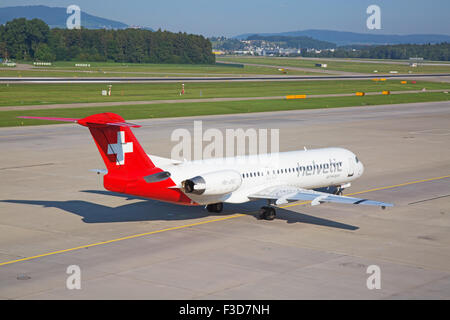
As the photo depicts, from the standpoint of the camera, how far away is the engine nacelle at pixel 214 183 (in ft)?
89.2

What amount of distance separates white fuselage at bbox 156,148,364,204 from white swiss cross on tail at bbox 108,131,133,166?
6.68 ft

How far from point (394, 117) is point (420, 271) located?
5949 cm

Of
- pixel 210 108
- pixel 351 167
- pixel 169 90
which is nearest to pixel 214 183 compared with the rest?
pixel 351 167

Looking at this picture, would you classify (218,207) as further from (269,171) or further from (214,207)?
(269,171)

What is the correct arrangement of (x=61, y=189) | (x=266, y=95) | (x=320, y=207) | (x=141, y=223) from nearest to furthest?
1. (x=141, y=223)
2. (x=320, y=207)
3. (x=61, y=189)
4. (x=266, y=95)

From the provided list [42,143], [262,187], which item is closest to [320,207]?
[262,187]

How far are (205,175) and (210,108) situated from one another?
57.2 meters

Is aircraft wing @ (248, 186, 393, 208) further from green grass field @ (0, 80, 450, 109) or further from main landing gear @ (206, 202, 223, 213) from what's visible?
green grass field @ (0, 80, 450, 109)

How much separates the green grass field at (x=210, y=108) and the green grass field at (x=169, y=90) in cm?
906

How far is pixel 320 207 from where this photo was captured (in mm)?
33406

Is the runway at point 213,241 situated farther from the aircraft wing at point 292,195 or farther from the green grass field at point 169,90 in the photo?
the green grass field at point 169,90

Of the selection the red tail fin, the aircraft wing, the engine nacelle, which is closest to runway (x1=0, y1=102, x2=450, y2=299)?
the aircraft wing

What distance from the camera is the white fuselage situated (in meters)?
28.4
